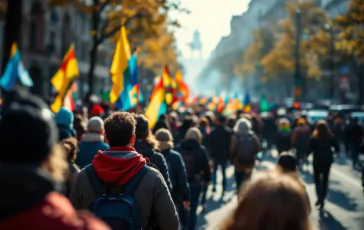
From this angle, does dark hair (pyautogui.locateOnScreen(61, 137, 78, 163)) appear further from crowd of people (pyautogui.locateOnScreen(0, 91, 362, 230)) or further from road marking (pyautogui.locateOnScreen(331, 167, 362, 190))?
road marking (pyautogui.locateOnScreen(331, 167, 362, 190))

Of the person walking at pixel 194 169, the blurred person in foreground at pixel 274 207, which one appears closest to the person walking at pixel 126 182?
the blurred person in foreground at pixel 274 207

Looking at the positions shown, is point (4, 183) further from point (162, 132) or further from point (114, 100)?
point (114, 100)

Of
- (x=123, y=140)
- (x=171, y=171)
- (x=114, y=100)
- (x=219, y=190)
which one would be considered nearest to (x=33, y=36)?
(x=219, y=190)

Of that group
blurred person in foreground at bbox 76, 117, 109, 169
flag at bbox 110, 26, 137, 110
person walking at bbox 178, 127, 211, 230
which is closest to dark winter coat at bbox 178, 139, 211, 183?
person walking at bbox 178, 127, 211, 230

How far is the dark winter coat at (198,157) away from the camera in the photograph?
9.69 metres

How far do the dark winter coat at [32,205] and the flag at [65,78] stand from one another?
10550 millimetres

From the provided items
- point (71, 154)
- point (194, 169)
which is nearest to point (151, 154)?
point (71, 154)

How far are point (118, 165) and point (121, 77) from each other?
19.0ft

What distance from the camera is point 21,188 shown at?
6.37 ft

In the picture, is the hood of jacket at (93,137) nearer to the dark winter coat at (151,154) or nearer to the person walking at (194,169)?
the dark winter coat at (151,154)

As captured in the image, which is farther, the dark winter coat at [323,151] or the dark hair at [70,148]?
the dark winter coat at [323,151]

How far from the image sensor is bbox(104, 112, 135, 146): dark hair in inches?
179

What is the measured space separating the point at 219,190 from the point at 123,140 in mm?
10984

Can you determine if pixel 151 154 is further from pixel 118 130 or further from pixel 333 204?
pixel 333 204
